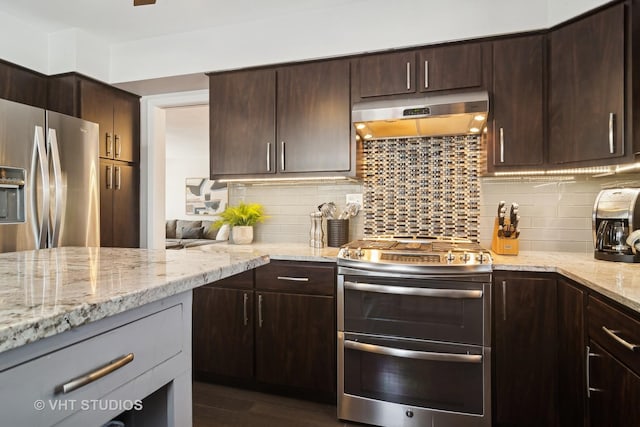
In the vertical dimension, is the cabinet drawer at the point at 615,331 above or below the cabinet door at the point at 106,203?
below

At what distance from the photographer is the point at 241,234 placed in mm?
2844

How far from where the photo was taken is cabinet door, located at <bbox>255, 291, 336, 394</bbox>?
85.4 inches

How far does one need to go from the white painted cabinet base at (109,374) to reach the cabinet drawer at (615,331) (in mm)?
1340

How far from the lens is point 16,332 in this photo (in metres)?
0.48

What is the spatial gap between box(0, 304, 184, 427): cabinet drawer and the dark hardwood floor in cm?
146

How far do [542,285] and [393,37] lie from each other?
5.49 ft

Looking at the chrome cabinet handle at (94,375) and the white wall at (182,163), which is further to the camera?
the white wall at (182,163)

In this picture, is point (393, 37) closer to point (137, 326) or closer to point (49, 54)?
point (137, 326)

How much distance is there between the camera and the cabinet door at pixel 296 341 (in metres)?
2.17

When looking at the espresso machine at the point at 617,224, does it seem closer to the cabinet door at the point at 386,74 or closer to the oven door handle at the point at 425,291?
the oven door handle at the point at 425,291

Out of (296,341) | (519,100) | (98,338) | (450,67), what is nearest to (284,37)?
(450,67)

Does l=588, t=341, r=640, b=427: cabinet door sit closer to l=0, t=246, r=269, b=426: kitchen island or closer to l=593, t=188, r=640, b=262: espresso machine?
l=593, t=188, r=640, b=262: espresso machine

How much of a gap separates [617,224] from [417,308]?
3.56ft

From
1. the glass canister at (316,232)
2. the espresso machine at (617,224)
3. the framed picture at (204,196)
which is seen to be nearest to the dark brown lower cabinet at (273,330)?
the glass canister at (316,232)
